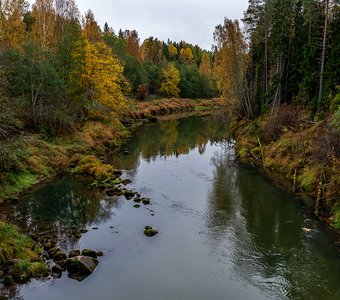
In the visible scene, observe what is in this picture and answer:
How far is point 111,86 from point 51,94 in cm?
946

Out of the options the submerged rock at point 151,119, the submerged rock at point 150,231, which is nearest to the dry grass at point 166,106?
the submerged rock at point 151,119

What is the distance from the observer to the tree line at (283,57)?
3284 centimetres

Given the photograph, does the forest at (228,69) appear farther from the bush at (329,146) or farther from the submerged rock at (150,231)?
the submerged rock at (150,231)

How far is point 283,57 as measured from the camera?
42500mm

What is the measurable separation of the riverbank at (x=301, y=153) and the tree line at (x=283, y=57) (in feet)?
7.97

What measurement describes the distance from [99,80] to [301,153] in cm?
2316

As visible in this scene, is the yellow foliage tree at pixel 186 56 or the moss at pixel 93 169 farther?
the yellow foliage tree at pixel 186 56

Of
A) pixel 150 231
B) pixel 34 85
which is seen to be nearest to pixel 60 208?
pixel 150 231

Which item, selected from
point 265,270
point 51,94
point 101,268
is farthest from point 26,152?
point 265,270

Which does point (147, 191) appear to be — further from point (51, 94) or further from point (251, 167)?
point (51, 94)

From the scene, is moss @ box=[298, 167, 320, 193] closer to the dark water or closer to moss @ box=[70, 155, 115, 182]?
the dark water

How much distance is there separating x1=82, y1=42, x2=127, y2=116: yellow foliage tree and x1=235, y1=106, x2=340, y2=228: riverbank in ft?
51.6

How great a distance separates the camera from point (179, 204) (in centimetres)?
2308

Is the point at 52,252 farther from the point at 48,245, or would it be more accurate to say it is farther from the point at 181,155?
the point at 181,155
